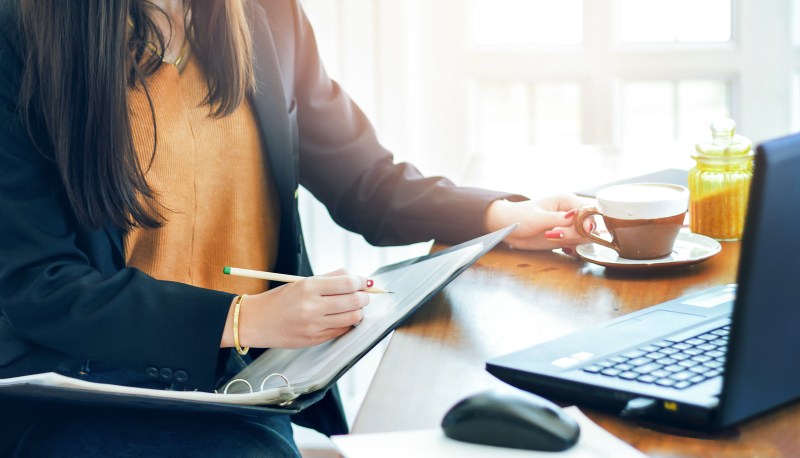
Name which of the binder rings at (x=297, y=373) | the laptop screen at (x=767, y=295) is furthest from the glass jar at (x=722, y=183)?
the laptop screen at (x=767, y=295)

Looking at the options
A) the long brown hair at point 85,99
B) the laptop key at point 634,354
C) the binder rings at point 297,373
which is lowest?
the binder rings at point 297,373

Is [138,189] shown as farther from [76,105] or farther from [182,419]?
[182,419]

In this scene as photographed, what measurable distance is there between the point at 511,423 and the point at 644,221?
1.49 feet

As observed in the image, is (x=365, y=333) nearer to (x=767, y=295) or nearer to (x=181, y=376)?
(x=181, y=376)

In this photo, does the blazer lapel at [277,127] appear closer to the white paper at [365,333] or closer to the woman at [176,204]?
the woman at [176,204]

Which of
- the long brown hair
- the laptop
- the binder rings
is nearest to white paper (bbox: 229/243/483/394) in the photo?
the binder rings

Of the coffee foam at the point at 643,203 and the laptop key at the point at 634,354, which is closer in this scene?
the laptop key at the point at 634,354

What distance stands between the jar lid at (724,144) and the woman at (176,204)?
0.17 metres

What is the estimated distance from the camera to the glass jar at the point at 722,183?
109 centimetres

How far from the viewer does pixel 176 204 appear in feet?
3.96

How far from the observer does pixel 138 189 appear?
3.66 feet

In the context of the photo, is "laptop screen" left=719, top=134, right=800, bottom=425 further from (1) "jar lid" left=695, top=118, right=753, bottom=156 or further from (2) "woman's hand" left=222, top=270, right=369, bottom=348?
(1) "jar lid" left=695, top=118, right=753, bottom=156

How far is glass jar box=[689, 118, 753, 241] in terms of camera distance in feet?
3.57

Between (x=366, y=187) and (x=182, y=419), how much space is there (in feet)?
1.53
